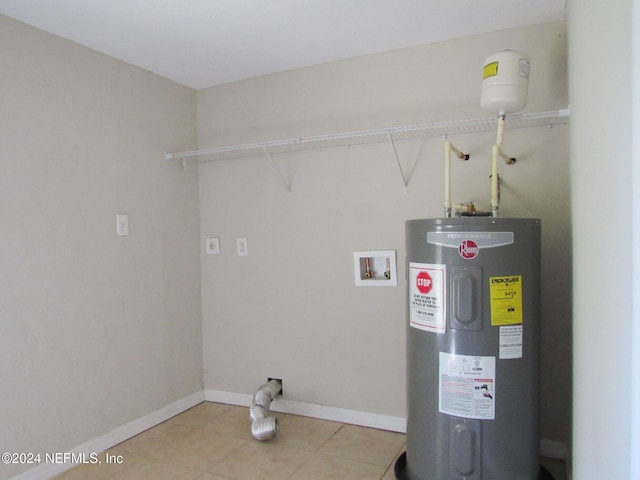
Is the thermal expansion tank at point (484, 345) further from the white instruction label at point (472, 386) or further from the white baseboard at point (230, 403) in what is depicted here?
the white baseboard at point (230, 403)

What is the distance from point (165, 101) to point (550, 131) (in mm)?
2533

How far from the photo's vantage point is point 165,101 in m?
3.04

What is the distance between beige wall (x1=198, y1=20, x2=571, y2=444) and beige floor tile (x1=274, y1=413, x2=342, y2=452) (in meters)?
0.15

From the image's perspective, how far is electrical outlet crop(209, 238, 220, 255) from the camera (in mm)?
3242

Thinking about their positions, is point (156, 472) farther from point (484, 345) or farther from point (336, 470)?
point (484, 345)

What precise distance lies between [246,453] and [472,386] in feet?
4.67

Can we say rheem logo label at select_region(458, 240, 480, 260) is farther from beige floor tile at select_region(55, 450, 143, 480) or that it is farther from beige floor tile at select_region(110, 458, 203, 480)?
beige floor tile at select_region(55, 450, 143, 480)

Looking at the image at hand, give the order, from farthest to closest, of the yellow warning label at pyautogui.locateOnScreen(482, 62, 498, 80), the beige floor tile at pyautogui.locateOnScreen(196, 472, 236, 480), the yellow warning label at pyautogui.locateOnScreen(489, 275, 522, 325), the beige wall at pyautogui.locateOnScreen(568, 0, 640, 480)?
the beige floor tile at pyautogui.locateOnScreen(196, 472, 236, 480) < the yellow warning label at pyautogui.locateOnScreen(482, 62, 498, 80) < the yellow warning label at pyautogui.locateOnScreen(489, 275, 522, 325) < the beige wall at pyautogui.locateOnScreen(568, 0, 640, 480)

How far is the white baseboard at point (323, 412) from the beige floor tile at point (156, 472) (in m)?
0.84

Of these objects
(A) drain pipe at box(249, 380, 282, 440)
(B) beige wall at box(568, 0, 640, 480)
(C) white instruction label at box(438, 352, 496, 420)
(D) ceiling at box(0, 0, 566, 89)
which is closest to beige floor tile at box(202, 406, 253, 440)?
(A) drain pipe at box(249, 380, 282, 440)

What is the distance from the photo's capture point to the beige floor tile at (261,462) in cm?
223

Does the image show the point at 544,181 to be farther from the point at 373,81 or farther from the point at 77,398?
the point at 77,398

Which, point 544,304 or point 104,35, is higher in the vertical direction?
point 104,35

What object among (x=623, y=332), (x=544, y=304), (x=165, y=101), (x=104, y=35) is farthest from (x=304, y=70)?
(x=623, y=332)
